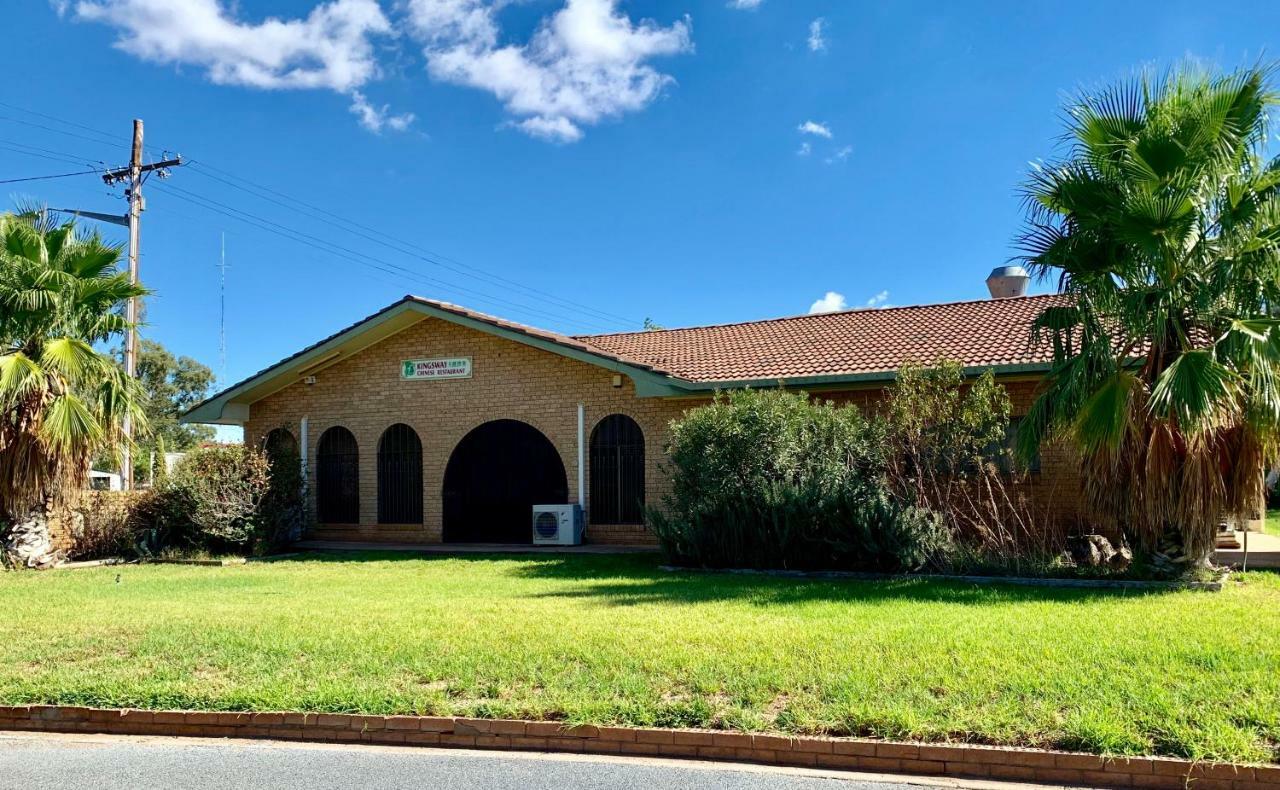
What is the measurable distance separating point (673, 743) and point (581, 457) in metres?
12.4

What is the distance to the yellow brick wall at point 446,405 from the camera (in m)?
18.1

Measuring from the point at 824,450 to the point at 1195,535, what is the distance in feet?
15.1

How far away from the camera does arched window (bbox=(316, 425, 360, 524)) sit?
20.9 meters

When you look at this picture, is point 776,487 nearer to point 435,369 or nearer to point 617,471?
point 617,471

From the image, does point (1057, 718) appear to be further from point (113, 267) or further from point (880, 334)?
point (113, 267)

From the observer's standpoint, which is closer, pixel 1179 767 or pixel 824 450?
pixel 1179 767

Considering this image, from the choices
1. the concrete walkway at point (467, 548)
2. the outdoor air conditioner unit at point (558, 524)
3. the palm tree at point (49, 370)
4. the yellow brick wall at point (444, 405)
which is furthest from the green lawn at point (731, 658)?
the yellow brick wall at point (444, 405)

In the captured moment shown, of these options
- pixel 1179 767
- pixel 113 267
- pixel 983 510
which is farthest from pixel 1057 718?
pixel 113 267

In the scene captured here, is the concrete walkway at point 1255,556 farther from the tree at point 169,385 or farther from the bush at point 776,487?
the tree at point 169,385

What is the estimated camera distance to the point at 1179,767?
17.4 feet

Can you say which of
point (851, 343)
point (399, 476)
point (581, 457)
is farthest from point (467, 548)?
point (851, 343)

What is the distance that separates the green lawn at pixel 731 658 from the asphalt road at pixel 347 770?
0.40 meters

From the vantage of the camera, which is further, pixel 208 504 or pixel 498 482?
pixel 498 482

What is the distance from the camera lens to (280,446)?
20.5 meters
